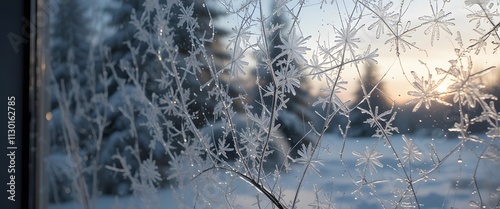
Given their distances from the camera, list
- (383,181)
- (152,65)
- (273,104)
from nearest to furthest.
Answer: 1. (383,181)
2. (273,104)
3. (152,65)

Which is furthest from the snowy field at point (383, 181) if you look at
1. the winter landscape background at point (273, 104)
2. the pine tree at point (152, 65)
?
the pine tree at point (152, 65)

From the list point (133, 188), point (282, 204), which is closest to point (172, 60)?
A: point (133, 188)

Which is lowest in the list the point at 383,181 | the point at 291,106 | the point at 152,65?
the point at 383,181

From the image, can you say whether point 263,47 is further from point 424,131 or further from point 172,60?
point 424,131

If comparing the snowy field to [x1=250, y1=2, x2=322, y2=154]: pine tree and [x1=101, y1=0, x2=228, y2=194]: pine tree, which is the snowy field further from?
[x1=101, y1=0, x2=228, y2=194]: pine tree

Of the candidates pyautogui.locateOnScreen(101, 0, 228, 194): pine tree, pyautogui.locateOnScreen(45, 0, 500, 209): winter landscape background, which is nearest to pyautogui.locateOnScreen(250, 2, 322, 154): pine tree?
pyautogui.locateOnScreen(45, 0, 500, 209): winter landscape background

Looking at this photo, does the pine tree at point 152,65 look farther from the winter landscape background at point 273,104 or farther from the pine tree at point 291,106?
the pine tree at point 291,106

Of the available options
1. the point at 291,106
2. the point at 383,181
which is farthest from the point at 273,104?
the point at 383,181

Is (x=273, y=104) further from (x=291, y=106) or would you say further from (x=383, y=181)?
(x=383, y=181)
